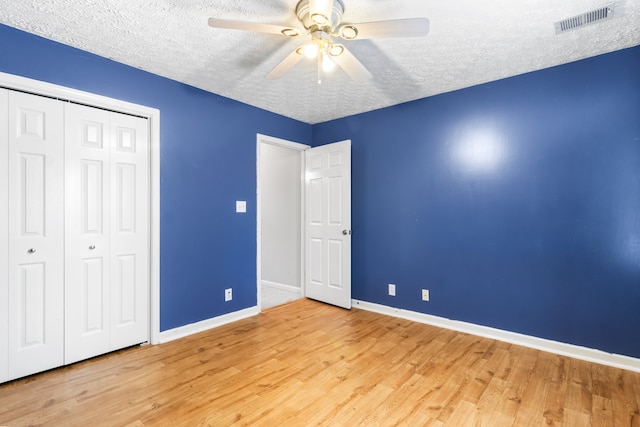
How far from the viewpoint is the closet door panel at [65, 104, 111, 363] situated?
2.43 m

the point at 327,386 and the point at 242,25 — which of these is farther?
the point at 327,386

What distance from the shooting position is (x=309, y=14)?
1.85 metres

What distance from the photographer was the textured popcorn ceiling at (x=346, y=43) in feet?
6.38

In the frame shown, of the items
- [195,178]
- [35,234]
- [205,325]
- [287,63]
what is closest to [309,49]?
[287,63]

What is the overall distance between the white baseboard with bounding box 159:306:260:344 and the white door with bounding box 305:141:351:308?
0.95 meters

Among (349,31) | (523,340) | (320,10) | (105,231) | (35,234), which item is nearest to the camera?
(320,10)

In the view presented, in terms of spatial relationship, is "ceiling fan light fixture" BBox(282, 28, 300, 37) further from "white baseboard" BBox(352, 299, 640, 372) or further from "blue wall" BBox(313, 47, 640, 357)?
"white baseboard" BBox(352, 299, 640, 372)

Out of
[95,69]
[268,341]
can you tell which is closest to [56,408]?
[268,341]

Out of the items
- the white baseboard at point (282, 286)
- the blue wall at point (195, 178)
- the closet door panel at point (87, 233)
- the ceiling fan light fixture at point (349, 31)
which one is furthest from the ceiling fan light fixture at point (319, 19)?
the white baseboard at point (282, 286)

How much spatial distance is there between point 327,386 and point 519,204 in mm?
2338

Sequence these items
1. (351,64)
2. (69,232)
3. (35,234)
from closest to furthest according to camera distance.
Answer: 1. (351,64)
2. (35,234)
3. (69,232)

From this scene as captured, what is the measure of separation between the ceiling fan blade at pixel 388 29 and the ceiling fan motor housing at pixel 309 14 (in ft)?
0.49

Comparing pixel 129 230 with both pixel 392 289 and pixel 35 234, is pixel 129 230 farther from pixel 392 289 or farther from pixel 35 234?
pixel 392 289

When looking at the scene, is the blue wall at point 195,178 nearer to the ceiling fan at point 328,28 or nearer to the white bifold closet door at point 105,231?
the white bifold closet door at point 105,231
